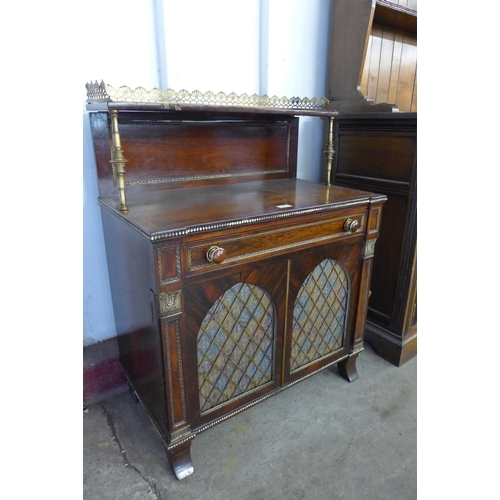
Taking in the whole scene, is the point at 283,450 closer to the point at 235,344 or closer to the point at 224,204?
the point at 235,344

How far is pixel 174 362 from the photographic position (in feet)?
4.24

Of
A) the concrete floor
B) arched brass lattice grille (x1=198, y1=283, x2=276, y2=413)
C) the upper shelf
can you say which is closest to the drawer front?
arched brass lattice grille (x1=198, y1=283, x2=276, y2=413)

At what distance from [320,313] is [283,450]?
59cm

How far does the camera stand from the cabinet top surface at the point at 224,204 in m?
1.19

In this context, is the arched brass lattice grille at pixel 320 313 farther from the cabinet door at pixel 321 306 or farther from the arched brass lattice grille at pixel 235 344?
the arched brass lattice grille at pixel 235 344

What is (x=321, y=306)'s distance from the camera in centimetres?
169

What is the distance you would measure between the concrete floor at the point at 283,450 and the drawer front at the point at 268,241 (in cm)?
85

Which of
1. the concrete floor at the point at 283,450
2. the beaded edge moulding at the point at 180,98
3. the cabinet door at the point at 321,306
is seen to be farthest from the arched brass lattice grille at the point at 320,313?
the beaded edge moulding at the point at 180,98

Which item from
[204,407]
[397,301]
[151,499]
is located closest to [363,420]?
[397,301]

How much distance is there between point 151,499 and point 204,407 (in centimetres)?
37

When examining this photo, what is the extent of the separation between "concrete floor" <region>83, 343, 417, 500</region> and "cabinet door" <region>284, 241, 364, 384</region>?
0.76 ft

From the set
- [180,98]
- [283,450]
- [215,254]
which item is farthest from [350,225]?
[283,450]

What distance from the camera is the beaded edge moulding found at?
1.24 metres

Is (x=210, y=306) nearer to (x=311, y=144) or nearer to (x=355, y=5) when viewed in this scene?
(x=311, y=144)
